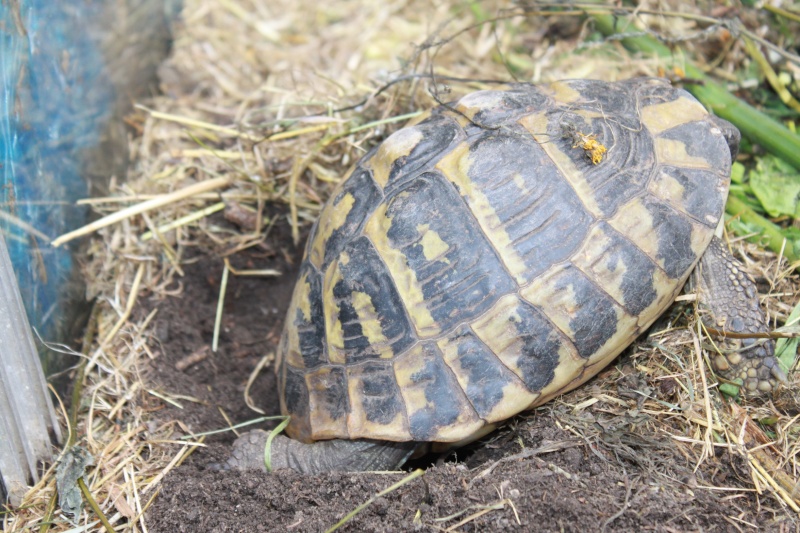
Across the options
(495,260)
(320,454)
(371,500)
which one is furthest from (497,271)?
(320,454)

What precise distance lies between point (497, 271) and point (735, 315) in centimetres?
A: 121

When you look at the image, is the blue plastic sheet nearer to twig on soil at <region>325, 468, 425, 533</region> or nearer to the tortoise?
the tortoise

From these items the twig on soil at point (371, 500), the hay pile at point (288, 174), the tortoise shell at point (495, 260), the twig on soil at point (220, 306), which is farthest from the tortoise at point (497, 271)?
the twig on soil at point (220, 306)

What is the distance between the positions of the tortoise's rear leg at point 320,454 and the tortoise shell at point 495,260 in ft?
0.33

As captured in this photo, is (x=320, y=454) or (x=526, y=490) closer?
(x=526, y=490)

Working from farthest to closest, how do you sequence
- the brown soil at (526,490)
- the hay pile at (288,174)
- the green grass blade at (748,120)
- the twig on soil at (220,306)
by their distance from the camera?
the twig on soil at (220,306), the green grass blade at (748,120), the hay pile at (288,174), the brown soil at (526,490)

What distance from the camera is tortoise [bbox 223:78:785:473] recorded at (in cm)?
262

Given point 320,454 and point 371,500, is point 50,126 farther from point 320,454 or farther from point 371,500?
point 371,500

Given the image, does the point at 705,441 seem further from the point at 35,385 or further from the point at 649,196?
the point at 35,385

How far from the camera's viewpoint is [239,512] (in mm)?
2607

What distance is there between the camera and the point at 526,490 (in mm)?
2424

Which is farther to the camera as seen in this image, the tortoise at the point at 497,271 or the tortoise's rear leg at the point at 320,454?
the tortoise's rear leg at the point at 320,454

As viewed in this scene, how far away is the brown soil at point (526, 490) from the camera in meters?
2.34

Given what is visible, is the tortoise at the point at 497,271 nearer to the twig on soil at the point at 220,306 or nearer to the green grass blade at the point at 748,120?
the green grass blade at the point at 748,120
